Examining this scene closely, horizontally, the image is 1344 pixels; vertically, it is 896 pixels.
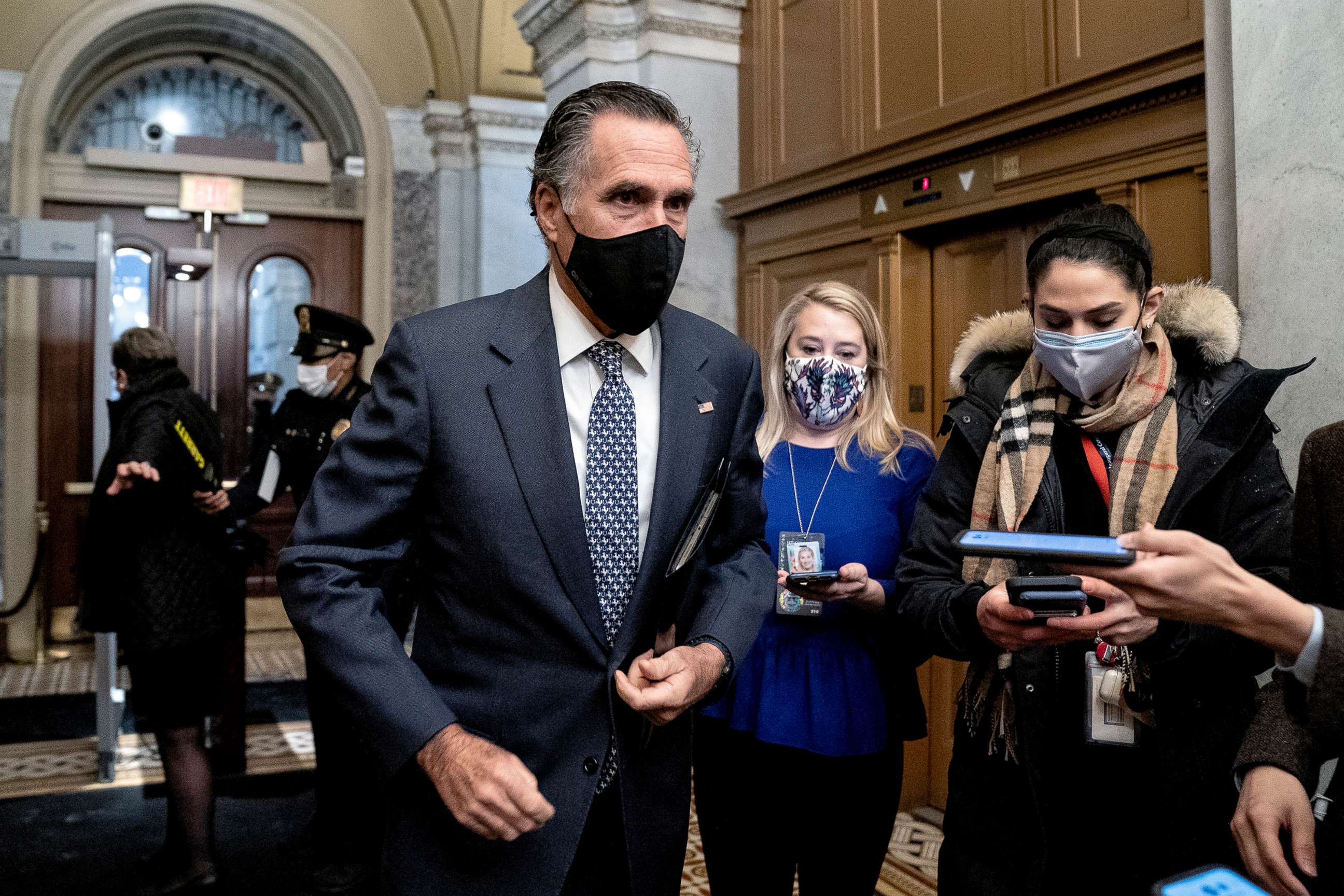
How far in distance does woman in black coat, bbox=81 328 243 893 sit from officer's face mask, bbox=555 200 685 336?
251 cm

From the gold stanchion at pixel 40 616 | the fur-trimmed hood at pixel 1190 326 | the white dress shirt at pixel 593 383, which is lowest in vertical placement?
the gold stanchion at pixel 40 616

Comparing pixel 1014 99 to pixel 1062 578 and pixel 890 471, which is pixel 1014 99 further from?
pixel 1062 578

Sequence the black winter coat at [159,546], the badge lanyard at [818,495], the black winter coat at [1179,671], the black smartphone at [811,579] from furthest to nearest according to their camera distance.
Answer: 1. the black winter coat at [159,546]
2. the badge lanyard at [818,495]
3. the black smartphone at [811,579]
4. the black winter coat at [1179,671]

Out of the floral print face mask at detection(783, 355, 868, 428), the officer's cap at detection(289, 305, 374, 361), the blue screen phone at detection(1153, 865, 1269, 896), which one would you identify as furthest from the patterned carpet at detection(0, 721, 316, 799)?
the blue screen phone at detection(1153, 865, 1269, 896)

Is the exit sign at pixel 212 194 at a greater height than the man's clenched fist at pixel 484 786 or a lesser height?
greater

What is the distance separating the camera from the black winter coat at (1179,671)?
1.66m

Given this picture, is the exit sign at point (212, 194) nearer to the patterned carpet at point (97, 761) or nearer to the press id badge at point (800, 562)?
the patterned carpet at point (97, 761)

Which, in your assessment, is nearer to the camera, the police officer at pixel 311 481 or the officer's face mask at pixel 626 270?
the officer's face mask at pixel 626 270

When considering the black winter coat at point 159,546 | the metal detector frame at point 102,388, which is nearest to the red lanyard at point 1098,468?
the black winter coat at point 159,546

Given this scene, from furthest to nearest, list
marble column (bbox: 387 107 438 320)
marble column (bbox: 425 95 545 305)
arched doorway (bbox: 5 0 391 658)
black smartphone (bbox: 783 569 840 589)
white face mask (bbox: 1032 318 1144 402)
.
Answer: marble column (bbox: 387 107 438 320)
arched doorway (bbox: 5 0 391 658)
marble column (bbox: 425 95 545 305)
black smartphone (bbox: 783 569 840 589)
white face mask (bbox: 1032 318 1144 402)

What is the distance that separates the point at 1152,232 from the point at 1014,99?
0.68 m

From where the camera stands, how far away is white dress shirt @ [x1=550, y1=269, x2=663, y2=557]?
5.04 feet

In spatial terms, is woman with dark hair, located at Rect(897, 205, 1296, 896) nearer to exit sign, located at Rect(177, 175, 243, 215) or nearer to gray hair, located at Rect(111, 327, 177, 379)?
gray hair, located at Rect(111, 327, 177, 379)

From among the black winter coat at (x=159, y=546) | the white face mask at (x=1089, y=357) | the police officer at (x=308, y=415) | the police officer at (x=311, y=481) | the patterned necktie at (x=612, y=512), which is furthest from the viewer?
the police officer at (x=308, y=415)
